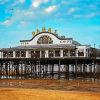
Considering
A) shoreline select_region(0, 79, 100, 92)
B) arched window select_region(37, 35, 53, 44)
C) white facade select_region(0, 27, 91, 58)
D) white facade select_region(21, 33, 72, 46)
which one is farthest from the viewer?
arched window select_region(37, 35, 53, 44)

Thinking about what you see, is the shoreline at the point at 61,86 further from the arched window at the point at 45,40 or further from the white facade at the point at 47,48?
the arched window at the point at 45,40

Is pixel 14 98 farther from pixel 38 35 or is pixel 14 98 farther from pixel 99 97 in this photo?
pixel 38 35

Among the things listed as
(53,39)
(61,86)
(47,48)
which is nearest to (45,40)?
(53,39)

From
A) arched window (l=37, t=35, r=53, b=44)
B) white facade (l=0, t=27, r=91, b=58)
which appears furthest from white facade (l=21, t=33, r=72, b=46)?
arched window (l=37, t=35, r=53, b=44)

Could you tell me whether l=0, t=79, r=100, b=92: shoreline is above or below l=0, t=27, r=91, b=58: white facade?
below

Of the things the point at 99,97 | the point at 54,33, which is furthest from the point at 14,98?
the point at 54,33

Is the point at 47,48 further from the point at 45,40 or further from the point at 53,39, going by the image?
the point at 45,40

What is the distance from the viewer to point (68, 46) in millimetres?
88938

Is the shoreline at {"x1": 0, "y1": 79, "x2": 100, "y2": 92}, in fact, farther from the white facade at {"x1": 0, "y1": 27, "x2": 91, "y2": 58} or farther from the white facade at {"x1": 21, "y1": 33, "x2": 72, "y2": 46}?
the white facade at {"x1": 21, "y1": 33, "x2": 72, "y2": 46}

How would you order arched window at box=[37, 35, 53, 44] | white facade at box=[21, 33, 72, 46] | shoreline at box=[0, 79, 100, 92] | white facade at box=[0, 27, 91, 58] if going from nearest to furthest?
shoreline at box=[0, 79, 100, 92] < white facade at box=[0, 27, 91, 58] < white facade at box=[21, 33, 72, 46] < arched window at box=[37, 35, 53, 44]

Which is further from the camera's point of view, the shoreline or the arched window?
the arched window

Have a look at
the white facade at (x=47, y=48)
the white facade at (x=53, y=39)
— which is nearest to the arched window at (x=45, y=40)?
the white facade at (x=47, y=48)

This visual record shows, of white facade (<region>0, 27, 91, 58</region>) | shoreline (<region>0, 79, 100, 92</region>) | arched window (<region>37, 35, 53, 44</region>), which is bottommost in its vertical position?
shoreline (<region>0, 79, 100, 92</region>)

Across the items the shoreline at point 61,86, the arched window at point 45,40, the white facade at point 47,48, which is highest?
the arched window at point 45,40
